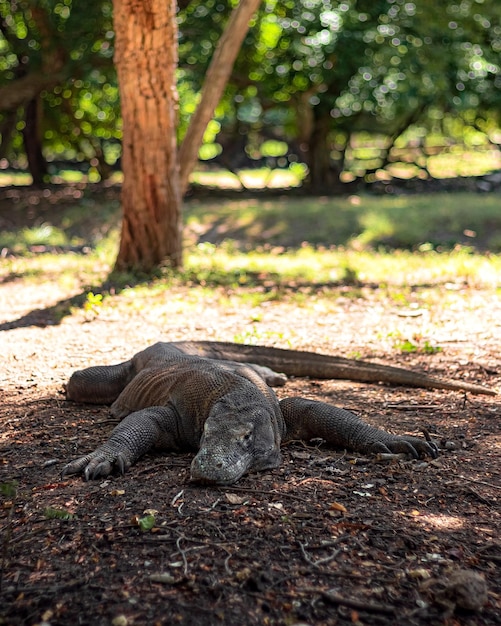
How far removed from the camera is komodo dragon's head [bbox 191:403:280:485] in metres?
2.79

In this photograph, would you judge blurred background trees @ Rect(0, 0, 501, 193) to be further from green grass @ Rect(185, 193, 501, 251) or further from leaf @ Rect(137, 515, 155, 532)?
leaf @ Rect(137, 515, 155, 532)

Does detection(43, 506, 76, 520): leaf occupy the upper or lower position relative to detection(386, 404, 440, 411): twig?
upper

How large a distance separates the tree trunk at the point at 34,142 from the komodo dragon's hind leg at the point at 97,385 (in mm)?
11290

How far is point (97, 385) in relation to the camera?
416cm

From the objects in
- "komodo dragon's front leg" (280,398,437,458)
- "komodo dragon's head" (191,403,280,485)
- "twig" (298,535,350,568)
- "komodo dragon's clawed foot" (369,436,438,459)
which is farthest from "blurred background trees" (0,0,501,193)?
"twig" (298,535,350,568)

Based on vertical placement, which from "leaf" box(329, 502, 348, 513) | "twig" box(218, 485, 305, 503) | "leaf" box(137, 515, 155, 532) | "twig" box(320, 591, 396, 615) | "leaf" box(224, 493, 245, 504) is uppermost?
"twig" box(320, 591, 396, 615)

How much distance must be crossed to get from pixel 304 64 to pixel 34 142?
5.30m

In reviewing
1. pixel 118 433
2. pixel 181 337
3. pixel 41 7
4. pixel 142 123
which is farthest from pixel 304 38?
pixel 118 433

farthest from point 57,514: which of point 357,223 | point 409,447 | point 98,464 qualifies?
point 357,223

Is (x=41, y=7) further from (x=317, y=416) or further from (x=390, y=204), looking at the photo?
(x=317, y=416)

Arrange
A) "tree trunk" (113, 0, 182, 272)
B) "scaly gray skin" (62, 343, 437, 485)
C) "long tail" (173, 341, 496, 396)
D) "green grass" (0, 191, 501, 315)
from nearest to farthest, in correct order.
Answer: "scaly gray skin" (62, 343, 437, 485)
"long tail" (173, 341, 496, 396)
"tree trunk" (113, 0, 182, 272)
"green grass" (0, 191, 501, 315)

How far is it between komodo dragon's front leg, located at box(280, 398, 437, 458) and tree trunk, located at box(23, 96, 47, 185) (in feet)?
40.3

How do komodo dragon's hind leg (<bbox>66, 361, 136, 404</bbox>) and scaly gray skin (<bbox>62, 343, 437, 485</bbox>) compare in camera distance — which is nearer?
scaly gray skin (<bbox>62, 343, 437, 485</bbox>)

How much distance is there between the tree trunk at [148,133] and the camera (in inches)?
278
